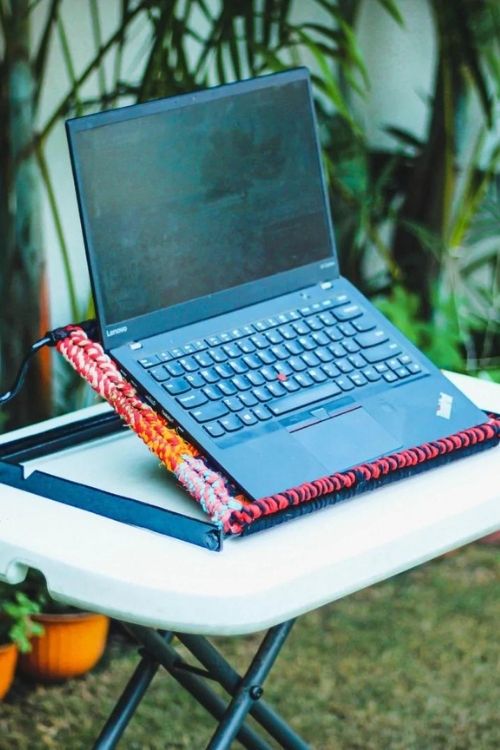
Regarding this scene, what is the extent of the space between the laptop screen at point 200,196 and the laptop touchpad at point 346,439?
18cm

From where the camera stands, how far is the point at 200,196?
1233mm

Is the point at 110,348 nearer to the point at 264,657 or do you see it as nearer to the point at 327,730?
the point at 264,657

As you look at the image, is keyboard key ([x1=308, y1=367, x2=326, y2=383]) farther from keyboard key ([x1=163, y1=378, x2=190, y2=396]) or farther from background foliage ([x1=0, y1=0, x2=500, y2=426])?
background foliage ([x1=0, y1=0, x2=500, y2=426])

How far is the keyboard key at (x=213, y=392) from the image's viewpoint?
3.77 feet

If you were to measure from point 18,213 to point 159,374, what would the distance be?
106 centimetres

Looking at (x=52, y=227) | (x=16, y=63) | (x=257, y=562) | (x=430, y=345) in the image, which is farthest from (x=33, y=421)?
(x=257, y=562)

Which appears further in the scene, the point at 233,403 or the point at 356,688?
the point at 356,688

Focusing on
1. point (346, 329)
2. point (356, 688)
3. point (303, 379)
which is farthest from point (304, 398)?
point (356, 688)

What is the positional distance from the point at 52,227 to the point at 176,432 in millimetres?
1403

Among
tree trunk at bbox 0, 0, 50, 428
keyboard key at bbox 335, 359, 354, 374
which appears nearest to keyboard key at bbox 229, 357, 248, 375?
keyboard key at bbox 335, 359, 354, 374

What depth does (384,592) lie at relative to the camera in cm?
261

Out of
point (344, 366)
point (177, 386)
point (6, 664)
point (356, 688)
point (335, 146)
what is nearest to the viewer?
point (177, 386)

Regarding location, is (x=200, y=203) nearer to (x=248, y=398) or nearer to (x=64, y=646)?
(x=248, y=398)

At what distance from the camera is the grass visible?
2.10 meters
